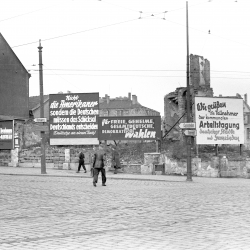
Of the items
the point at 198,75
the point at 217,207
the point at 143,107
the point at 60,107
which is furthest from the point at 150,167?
the point at 143,107

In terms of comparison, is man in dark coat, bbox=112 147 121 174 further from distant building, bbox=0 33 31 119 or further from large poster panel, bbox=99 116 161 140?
distant building, bbox=0 33 31 119

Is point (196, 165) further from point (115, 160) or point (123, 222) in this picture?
point (123, 222)

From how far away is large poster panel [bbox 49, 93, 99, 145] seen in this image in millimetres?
35562

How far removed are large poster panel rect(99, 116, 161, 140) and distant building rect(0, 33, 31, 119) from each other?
20.8 metres

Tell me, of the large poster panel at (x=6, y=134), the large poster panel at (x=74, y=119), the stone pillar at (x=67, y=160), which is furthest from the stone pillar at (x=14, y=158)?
the stone pillar at (x=67, y=160)

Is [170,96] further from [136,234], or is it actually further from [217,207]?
[136,234]

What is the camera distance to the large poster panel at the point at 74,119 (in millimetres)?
35562

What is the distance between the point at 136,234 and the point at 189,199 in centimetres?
664

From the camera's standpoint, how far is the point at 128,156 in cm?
3416

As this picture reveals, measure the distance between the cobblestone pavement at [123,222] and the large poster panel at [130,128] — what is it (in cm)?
1802

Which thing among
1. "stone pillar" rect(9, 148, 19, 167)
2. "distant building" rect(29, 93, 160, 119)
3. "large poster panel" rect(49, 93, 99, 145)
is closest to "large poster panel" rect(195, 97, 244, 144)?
"large poster panel" rect(49, 93, 99, 145)

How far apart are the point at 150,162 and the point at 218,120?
5.23m

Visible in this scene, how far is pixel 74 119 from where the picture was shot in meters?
35.9

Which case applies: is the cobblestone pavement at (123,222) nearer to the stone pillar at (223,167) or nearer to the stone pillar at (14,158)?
the stone pillar at (223,167)
